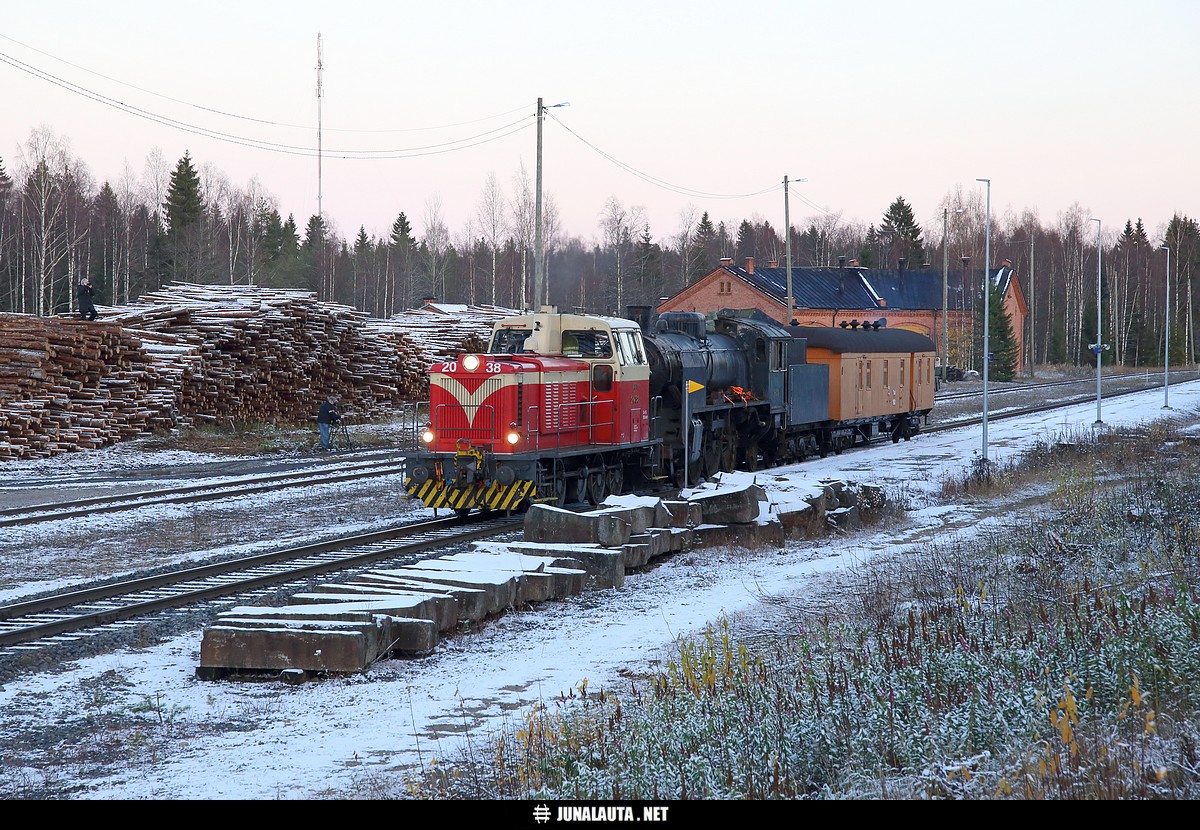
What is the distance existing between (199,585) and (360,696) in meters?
4.62

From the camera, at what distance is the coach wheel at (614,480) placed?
18.7 meters

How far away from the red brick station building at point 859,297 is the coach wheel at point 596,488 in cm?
5314

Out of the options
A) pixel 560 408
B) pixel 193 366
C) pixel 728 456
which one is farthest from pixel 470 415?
pixel 193 366

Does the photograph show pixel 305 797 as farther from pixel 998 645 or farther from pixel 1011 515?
pixel 1011 515

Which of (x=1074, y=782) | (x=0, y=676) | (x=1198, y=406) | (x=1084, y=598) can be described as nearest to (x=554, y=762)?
(x=1074, y=782)

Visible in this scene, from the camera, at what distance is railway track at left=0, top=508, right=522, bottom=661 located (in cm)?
996

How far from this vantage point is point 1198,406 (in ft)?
147

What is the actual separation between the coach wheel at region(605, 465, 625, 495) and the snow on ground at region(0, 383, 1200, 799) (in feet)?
17.2

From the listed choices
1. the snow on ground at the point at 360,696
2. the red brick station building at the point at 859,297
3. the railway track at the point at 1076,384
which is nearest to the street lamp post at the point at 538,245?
the snow on ground at the point at 360,696


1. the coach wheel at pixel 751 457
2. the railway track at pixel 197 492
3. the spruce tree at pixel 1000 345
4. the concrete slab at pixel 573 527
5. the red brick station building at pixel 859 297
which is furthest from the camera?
the red brick station building at pixel 859 297

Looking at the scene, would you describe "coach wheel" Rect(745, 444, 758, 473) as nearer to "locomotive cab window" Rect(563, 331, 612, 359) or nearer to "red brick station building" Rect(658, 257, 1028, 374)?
"locomotive cab window" Rect(563, 331, 612, 359)

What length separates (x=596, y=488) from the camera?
18.3 m

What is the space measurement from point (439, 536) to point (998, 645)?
8.88 meters

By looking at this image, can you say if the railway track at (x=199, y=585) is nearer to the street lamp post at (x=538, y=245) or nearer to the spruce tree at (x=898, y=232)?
the street lamp post at (x=538, y=245)
